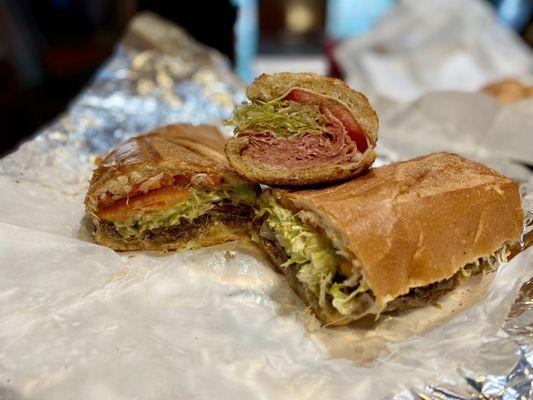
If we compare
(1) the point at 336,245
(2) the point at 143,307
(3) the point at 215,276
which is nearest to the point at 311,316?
(1) the point at 336,245

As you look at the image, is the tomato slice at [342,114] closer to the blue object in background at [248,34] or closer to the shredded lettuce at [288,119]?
the shredded lettuce at [288,119]

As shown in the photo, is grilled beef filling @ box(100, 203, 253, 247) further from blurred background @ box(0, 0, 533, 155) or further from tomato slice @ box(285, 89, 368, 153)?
blurred background @ box(0, 0, 533, 155)

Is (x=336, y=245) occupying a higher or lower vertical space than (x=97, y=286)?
higher

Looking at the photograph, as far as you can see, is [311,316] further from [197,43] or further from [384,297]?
[197,43]

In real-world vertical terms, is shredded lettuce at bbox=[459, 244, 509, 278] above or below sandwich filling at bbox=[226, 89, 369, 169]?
below

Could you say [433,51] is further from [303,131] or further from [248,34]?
[303,131]

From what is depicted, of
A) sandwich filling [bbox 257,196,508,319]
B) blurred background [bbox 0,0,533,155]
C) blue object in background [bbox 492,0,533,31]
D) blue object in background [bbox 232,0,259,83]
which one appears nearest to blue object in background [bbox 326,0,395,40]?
blurred background [bbox 0,0,533,155]

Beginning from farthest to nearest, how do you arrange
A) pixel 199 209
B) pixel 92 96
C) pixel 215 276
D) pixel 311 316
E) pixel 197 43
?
pixel 197 43 → pixel 92 96 → pixel 199 209 → pixel 215 276 → pixel 311 316
